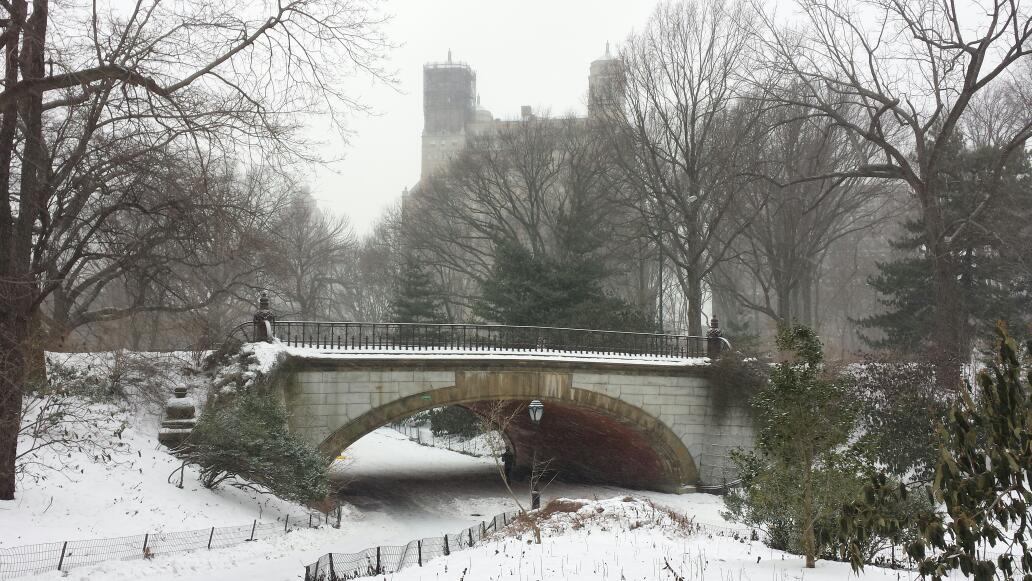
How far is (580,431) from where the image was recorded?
77.5ft

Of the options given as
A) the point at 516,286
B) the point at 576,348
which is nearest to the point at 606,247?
the point at 516,286

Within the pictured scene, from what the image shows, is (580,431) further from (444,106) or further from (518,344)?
(444,106)

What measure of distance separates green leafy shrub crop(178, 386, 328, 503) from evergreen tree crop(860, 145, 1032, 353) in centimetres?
1658

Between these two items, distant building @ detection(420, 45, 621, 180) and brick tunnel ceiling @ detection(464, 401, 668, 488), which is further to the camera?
distant building @ detection(420, 45, 621, 180)

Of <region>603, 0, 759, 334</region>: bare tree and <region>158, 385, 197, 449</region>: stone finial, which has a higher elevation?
<region>603, 0, 759, 334</region>: bare tree

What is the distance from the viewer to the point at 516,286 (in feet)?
93.7

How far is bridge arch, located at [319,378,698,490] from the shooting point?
59.9ft

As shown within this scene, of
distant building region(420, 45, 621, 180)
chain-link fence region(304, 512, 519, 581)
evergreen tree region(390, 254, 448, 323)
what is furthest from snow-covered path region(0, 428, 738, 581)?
distant building region(420, 45, 621, 180)

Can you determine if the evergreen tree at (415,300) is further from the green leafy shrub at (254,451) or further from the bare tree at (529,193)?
the green leafy shrub at (254,451)

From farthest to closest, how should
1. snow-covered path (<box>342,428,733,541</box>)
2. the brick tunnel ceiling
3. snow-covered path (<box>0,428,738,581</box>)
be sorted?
the brick tunnel ceiling
snow-covered path (<box>342,428,733,541</box>)
snow-covered path (<box>0,428,738,581</box>)

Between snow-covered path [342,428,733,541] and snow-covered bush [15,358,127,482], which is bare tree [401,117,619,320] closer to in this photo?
snow-covered path [342,428,733,541]

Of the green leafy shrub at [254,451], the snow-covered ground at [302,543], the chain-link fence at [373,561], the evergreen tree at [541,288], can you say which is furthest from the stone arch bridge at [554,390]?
the evergreen tree at [541,288]

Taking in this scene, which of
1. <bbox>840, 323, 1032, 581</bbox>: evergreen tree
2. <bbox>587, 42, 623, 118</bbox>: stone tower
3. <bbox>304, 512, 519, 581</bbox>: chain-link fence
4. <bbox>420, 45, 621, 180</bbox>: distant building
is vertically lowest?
<bbox>304, 512, 519, 581</bbox>: chain-link fence

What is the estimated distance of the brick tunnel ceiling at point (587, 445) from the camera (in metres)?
21.8
